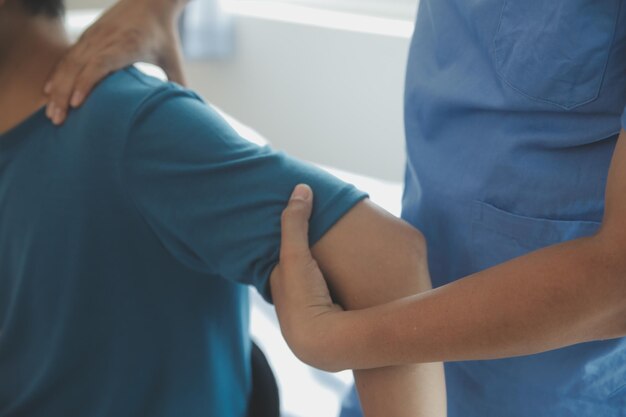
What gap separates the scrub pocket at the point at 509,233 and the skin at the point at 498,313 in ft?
0.49

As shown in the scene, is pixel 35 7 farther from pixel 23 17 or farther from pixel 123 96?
pixel 123 96

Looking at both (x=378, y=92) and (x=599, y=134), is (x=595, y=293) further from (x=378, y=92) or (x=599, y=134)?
(x=378, y=92)

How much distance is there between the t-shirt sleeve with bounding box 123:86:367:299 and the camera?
821 mm

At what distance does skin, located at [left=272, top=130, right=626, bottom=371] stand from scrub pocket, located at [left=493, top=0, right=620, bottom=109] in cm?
15

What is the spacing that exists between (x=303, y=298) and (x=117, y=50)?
485mm

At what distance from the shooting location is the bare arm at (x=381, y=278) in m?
0.78

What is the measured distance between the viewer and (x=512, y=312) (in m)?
0.65

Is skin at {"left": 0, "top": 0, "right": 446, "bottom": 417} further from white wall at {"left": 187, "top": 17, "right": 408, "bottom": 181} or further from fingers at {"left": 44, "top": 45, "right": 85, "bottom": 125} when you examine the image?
white wall at {"left": 187, "top": 17, "right": 408, "bottom": 181}

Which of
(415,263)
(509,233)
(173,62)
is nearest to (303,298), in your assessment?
(415,263)

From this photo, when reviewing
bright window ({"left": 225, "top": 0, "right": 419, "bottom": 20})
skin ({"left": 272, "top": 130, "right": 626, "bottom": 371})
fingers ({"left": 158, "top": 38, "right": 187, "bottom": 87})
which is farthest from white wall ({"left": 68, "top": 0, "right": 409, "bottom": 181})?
skin ({"left": 272, "top": 130, "right": 626, "bottom": 371})

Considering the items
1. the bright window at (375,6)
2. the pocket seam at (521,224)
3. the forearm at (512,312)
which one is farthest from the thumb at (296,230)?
the bright window at (375,6)

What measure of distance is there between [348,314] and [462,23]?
393 mm

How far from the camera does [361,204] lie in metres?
0.83

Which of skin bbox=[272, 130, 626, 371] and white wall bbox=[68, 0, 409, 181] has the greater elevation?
skin bbox=[272, 130, 626, 371]
